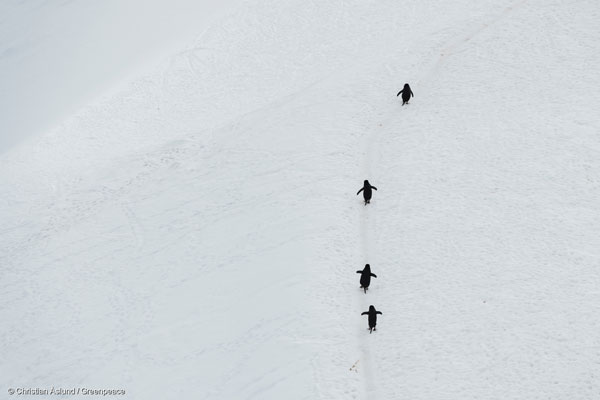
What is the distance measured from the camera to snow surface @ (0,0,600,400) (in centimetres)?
1852

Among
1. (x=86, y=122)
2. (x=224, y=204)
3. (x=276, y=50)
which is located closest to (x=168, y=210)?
(x=224, y=204)

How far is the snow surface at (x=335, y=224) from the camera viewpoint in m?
18.5

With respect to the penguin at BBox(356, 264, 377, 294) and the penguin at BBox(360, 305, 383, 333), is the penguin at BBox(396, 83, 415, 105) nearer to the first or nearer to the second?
the penguin at BBox(356, 264, 377, 294)

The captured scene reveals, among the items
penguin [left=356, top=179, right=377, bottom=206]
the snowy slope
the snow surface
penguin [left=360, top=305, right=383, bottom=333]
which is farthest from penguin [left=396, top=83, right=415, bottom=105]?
the snowy slope

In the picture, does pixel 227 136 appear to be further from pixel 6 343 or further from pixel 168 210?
pixel 6 343

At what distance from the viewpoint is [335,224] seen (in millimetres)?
23797

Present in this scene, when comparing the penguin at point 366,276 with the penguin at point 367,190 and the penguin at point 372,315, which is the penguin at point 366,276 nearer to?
the penguin at point 372,315

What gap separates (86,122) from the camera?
132 ft

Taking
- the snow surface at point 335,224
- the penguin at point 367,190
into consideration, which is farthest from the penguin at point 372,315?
the penguin at point 367,190

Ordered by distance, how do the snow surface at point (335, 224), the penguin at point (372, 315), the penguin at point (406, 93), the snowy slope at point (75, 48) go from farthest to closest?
1. the snowy slope at point (75, 48)
2. the penguin at point (406, 93)
3. the penguin at point (372, 315)
4. the snow surface at point (335, 224)

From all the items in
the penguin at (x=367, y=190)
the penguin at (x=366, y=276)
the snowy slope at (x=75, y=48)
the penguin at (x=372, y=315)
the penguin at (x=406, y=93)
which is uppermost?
the snowy slope at (x=75, y=48)

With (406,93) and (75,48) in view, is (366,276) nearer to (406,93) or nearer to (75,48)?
(406,93)

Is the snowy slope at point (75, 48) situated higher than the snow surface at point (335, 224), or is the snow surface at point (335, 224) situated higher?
the snowy slope at point (75, 48)

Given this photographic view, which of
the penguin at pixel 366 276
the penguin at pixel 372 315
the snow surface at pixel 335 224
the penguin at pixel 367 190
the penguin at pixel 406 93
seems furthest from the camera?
the penguin at pixel 406 93
